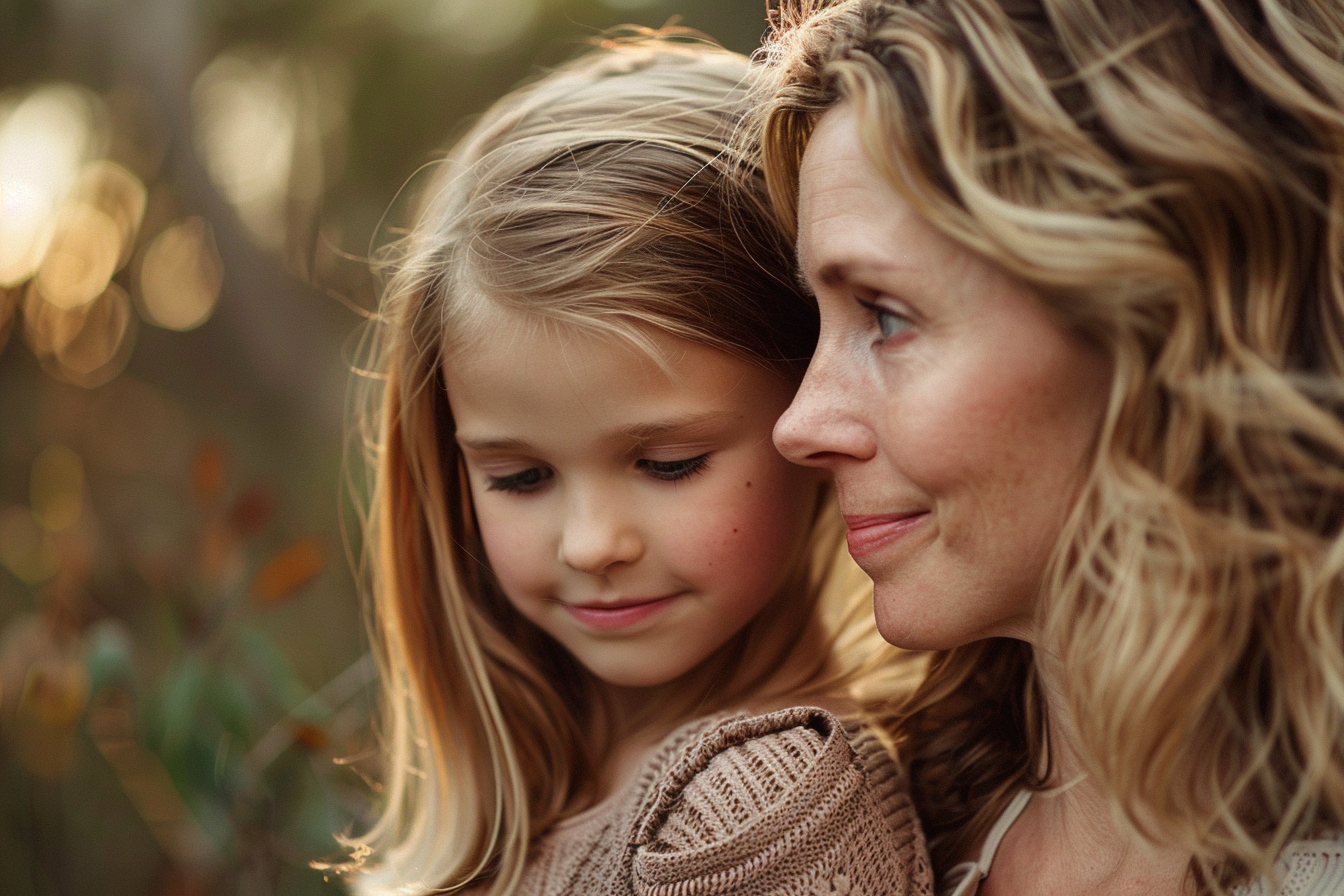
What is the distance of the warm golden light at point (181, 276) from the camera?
11.7 ft

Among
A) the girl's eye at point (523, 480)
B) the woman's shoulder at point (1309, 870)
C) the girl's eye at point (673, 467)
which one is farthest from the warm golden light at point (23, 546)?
the woman's shoulder at point (1309, 870)

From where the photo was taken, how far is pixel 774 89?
5.08 feet

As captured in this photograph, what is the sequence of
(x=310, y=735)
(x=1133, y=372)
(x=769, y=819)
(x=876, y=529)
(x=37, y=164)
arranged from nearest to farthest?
(x=1133, y=372)
(x=769, y=819)
(x=876, y=529)
(x=310, y=735)
(x=37, y=164)

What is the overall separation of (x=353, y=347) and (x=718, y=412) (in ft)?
8.07

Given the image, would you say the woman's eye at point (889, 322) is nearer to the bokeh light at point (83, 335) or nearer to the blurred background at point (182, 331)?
the blurred background at point (182, 331)

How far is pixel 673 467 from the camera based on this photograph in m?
1.67

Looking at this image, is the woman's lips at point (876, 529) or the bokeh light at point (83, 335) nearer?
the woman's lips at point (876, 529)

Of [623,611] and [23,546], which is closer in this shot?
[623,611]

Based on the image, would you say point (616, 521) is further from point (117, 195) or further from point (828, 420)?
point (117, 195)

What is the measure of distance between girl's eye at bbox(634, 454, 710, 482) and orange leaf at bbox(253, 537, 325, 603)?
46.0 inches

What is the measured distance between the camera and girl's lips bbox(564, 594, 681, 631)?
1.73 m

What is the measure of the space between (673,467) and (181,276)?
2.54 metres

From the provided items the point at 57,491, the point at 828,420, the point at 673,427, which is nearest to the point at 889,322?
the point at 828,420

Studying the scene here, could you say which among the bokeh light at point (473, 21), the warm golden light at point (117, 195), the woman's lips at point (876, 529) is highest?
the bokeh light at point (473, 21)
